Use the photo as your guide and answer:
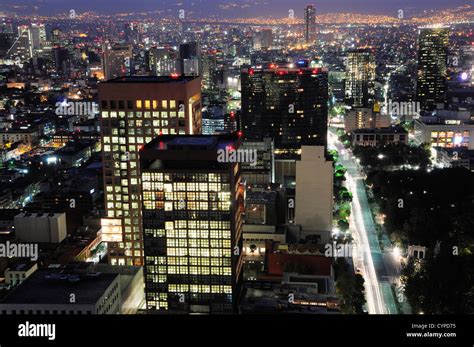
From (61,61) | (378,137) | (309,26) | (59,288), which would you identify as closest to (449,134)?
(378,137)

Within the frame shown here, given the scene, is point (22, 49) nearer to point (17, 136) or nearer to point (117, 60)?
point (117, 60)

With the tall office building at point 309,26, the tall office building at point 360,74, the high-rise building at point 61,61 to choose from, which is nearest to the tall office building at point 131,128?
the tall office building at point 309,26

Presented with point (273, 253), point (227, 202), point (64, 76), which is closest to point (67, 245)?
point (273, 253)

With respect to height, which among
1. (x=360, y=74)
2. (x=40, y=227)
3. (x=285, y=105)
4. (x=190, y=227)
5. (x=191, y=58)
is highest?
(x=191, y=58)

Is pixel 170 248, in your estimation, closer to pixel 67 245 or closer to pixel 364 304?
pixel 364 304

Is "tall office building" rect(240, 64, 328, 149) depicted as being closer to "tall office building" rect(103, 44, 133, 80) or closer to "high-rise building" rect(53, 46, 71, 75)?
"tall office building" rect(103, 44, 133, 80)
